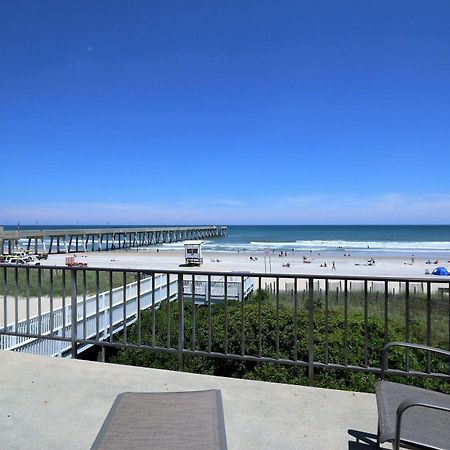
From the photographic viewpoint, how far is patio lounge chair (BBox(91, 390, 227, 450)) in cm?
188

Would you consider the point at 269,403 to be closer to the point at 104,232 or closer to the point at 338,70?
the point at 338,70

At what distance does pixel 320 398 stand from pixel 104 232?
174 feet

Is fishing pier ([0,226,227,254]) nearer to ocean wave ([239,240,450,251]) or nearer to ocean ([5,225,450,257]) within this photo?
ocean ([5,225,450,257])

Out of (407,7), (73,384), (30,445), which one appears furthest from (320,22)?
(30,445)

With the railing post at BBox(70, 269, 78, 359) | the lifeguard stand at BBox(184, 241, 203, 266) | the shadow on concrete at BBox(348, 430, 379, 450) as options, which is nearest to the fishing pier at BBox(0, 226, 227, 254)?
the lifeguard stand at BBox(184, 241, 203, 266)

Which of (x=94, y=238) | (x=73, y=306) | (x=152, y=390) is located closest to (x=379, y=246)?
(x=73, y=306)

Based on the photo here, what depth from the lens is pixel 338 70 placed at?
11.2 metres

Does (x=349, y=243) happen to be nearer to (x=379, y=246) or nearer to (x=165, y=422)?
(x=379, y=246)

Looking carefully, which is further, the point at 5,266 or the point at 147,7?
the point at 147,7

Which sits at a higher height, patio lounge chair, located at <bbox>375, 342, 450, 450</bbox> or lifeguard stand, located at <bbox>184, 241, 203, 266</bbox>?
patio lounge chair, located at <bbox>375, 342, 450, 450</bbox>

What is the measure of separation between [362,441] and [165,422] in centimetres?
113

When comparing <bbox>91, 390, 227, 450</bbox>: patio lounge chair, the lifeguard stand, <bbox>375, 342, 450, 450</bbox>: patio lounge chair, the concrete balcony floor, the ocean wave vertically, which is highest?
<bbox>375, 342, 450, 450</bbox>: patio lounge chair

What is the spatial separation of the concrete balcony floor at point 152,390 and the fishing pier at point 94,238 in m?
38.0

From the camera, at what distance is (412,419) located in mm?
1590
